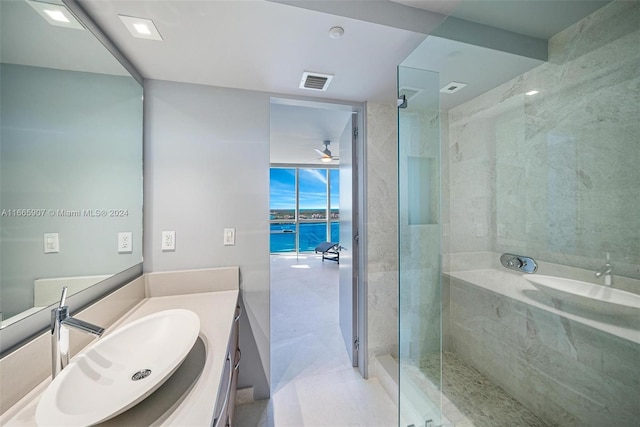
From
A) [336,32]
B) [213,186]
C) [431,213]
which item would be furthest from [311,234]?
[336,32]

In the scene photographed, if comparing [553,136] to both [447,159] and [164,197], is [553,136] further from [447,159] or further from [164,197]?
[164,197]

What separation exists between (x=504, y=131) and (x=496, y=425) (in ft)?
6.66

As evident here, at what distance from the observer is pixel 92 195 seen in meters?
1.21

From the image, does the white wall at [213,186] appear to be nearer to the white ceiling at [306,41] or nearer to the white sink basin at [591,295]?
the white ceiling at [306,41]

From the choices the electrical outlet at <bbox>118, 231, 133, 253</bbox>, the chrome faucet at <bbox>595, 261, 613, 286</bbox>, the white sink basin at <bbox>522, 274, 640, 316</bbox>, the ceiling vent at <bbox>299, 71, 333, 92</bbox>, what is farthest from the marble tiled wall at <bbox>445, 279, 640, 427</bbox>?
the electrical outlet at <bbox>118, 231, 133, 253</bbox>

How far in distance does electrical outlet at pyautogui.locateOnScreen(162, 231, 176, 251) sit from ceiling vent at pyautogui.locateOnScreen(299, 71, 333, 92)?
4.73 ft

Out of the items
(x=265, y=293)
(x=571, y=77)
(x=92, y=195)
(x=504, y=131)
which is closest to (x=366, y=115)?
(x=504, y=131)

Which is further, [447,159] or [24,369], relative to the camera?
[447,159]

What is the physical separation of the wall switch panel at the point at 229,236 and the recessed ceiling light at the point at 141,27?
120 cm

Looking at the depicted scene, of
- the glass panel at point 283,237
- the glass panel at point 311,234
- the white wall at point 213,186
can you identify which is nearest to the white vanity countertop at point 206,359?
the white wall at point 213,186

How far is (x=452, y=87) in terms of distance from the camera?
1848 mm

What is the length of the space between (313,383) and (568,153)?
2.43m

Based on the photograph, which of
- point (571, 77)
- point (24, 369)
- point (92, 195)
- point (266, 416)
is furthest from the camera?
point (266, 416)

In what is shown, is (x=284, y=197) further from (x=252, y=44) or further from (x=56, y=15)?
(x=56, y=15)
